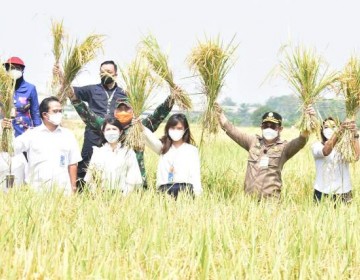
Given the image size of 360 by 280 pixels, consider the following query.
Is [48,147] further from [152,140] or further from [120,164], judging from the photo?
[152,140]

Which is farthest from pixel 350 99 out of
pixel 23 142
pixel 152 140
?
pixel 23 142

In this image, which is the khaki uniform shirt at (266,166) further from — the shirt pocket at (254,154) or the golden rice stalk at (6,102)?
the golden rice stalk at (6,102)

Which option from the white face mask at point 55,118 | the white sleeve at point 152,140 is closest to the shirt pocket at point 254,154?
the white sleeve at point 152,140

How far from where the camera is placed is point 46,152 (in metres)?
4.30

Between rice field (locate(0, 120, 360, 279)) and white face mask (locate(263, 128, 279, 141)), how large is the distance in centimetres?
68

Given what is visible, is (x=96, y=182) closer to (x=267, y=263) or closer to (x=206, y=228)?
(x=206, y=228)

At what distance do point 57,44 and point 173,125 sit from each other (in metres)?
1.21

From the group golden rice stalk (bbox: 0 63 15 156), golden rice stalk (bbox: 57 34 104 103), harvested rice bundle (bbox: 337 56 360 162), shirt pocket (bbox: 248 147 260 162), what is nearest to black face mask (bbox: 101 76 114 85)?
golden rice stalk (bbox: 57 34 104 103)

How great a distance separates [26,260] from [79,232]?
62cm

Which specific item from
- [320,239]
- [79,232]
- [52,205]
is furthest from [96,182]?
[320,239]

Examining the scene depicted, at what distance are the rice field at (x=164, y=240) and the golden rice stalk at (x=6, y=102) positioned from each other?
66cm

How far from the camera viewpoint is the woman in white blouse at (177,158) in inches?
172

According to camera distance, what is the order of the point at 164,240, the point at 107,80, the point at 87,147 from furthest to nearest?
the point at 87,147, the point at 107,80, the point at 164,240

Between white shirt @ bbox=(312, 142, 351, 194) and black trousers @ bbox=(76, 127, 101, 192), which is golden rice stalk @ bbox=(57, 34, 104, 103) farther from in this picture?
white shirt @ bbox=(312, 142, 351, 194)
